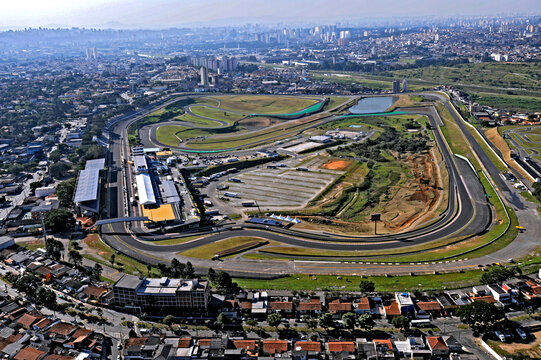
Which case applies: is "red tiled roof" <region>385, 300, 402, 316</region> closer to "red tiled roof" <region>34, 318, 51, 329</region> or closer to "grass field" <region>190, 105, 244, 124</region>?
"red tiled roof" <region>34, 318, 51, 329</region>

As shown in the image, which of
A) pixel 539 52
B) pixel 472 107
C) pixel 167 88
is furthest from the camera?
pixel 539 52

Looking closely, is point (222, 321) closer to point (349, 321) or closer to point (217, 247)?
point (349, 321)

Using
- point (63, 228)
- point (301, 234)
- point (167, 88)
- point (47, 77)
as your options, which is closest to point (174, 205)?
point (63, 228)

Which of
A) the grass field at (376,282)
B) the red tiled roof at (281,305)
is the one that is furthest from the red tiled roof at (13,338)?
the red tiled roof at (281,305)

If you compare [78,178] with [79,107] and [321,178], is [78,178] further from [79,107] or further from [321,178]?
[79,107]

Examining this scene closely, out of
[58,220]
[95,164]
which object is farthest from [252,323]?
[95,164]

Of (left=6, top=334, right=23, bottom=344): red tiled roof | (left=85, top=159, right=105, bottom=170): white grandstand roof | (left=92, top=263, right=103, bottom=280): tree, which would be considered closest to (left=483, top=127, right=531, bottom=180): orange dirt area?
(left=92, top=263, right=103, bottom=280): tree

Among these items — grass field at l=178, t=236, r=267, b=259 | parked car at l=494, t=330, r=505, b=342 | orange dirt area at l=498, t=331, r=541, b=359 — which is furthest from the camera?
grass field at l=178, t=236, r=267, b=259
